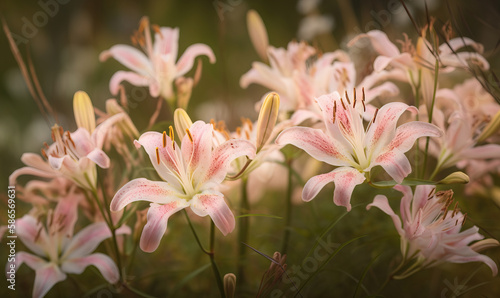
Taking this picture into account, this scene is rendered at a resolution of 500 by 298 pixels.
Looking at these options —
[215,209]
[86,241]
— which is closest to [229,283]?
[215,209]

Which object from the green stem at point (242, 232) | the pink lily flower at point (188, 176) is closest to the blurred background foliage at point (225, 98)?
the green stem at point (242, 232)

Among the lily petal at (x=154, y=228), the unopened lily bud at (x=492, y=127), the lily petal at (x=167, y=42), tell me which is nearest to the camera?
the lily petal at (x=154, y=228)

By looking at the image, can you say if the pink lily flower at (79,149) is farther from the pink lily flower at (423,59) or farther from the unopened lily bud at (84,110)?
the pink lily flower at (423,59)

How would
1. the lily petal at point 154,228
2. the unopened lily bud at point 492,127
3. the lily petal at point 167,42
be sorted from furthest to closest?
the lily petal at point 167,42
the unopened lily bud at point 492,127
the lily petal at point 154,228

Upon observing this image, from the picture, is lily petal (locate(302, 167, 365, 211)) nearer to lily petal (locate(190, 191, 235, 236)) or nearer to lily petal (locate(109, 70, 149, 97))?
lily petal (locate(190, 191, 235, 236))

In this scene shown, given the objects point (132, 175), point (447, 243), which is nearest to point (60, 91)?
point (132, 175)

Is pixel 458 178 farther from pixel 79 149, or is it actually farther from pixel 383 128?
pixel 79 149
